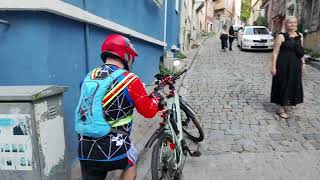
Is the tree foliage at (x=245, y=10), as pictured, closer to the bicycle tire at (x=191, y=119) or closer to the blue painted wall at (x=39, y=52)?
the bicycle tire at (x=191, y=119)

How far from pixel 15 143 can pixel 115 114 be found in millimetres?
799

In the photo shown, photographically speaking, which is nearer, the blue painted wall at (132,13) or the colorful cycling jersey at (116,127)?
the colorful cycling jersey at (116,127)

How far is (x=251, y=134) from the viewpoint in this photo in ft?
20.0

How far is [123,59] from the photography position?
279 centimetres

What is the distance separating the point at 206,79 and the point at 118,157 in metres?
9.02

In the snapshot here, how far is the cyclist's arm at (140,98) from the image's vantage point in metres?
2.73

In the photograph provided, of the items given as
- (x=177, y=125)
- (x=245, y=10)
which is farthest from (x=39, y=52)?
(x=245, y=10)

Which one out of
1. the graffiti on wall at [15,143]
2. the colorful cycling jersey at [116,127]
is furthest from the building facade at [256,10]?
the graffiti on wall at [15,143]

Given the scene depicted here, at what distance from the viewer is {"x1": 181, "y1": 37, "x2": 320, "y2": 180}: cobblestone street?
4.66 metres

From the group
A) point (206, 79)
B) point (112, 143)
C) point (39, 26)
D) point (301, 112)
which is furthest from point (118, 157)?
point (206, 79)

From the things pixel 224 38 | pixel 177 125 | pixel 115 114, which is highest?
pixel 224 38

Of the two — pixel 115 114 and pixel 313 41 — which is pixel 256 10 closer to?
pixel 313 41

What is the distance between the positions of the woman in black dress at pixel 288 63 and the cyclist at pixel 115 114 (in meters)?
4.35

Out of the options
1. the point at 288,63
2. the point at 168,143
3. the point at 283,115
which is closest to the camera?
the point at 168,143
